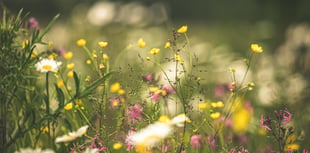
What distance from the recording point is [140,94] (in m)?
1.32

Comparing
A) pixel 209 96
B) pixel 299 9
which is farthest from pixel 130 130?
pixel 299 9

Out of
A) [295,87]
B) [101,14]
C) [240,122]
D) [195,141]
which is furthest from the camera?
[101,14]

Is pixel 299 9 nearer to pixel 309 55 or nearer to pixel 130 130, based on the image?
pixel 309 55

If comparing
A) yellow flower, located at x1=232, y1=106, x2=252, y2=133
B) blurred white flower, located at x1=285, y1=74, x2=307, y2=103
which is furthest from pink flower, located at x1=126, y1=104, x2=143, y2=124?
blurred white flower, located at x1=285, y1=74, x2=307, y2=103

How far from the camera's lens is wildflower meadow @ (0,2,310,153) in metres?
1.20

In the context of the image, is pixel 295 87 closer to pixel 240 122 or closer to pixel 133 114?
pixel 240 122

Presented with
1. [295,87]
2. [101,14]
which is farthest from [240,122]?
[101,14]

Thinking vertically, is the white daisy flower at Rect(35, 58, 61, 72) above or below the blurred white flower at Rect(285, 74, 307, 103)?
above

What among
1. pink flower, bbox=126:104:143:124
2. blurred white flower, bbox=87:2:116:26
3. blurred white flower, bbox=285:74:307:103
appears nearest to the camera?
pink flower, bbox=126:104:143:124

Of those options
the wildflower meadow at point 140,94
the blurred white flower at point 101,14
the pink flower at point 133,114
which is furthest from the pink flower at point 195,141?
the blurred white flower at point 101,14

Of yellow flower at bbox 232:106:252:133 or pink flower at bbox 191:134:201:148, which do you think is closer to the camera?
pink flower at bbox 191:134:201:148

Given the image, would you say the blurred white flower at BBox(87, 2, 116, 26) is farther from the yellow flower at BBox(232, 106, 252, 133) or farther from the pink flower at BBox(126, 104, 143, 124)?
the pink flower at BBox(126, 104, 143, 124)

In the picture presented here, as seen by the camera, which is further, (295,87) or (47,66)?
(295,87)

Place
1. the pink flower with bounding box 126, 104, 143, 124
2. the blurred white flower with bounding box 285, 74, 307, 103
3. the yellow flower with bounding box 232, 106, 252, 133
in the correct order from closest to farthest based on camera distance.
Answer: the pink flower with bounding box 126, 104, 143, 124
the yellow flower with bounding box 232, 106, 252, 133
the blurred white flower with bounding box 285, 74, 307, 103
